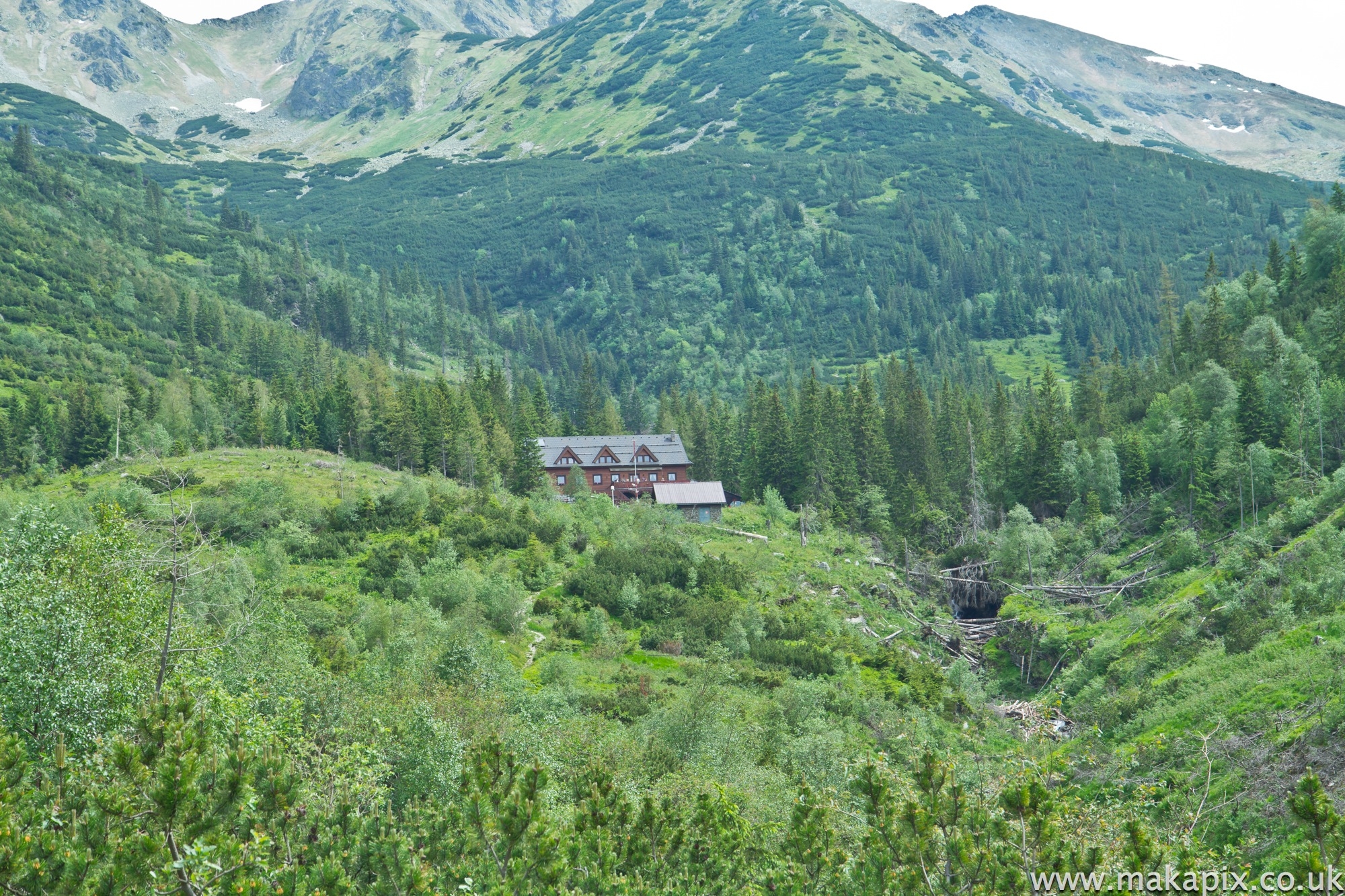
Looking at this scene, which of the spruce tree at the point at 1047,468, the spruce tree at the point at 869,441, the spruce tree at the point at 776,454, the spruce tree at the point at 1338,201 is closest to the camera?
the spruce tree at the point at 1338,201

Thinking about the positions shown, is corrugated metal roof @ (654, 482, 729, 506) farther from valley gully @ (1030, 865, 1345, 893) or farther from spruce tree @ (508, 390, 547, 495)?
valley gully @ (1030, 865, 1345, 893)

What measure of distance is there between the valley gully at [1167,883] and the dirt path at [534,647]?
130 feet

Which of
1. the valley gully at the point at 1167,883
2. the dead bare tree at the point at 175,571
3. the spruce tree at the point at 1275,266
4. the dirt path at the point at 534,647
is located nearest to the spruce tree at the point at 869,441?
the spruce tree at the point at 1275,266

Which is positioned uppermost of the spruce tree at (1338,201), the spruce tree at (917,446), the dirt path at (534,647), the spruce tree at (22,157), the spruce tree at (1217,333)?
the spruce tree at (22,157)

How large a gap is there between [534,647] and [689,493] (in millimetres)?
52080

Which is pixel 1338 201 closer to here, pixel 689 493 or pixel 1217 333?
pixel 1217 333

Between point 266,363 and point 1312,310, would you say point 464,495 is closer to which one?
point 1312,310

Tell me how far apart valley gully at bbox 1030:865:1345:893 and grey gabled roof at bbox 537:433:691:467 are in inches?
4076

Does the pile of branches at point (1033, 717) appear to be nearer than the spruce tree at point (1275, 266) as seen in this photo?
Yes

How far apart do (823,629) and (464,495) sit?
3321 centimetres

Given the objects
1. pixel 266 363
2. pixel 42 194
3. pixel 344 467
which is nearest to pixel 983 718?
pixel 344 467

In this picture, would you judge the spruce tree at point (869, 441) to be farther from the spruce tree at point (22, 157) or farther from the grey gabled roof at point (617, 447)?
the spruce tree at point (22, 157)

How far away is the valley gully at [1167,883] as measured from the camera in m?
13.5

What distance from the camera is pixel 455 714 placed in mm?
35312
